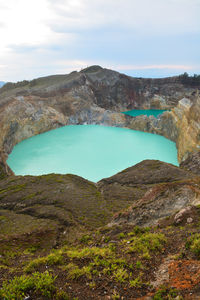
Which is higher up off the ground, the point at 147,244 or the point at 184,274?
the point at 184,274

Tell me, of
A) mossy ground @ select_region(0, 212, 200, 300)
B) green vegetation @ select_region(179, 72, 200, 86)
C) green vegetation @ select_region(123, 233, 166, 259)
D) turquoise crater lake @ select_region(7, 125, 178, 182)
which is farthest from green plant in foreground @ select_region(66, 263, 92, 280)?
green vegetation @ select_region(179, 72, 200, 86)

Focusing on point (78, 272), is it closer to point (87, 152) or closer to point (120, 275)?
point (120, 275)

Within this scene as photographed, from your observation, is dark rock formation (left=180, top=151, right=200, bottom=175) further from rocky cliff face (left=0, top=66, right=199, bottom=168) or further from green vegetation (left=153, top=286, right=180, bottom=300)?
green vegetation (left=153, top=286, right=180, bottom=300)

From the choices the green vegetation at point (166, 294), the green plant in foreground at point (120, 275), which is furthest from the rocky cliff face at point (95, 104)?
the green vegetation at point (166, 294)

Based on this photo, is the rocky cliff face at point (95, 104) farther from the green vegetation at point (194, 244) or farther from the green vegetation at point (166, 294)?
the green vegetation at point (166, 294)

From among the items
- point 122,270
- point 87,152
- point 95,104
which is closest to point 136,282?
point 122,270

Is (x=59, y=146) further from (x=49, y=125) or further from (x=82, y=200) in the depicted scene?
(x=82, y=200)
